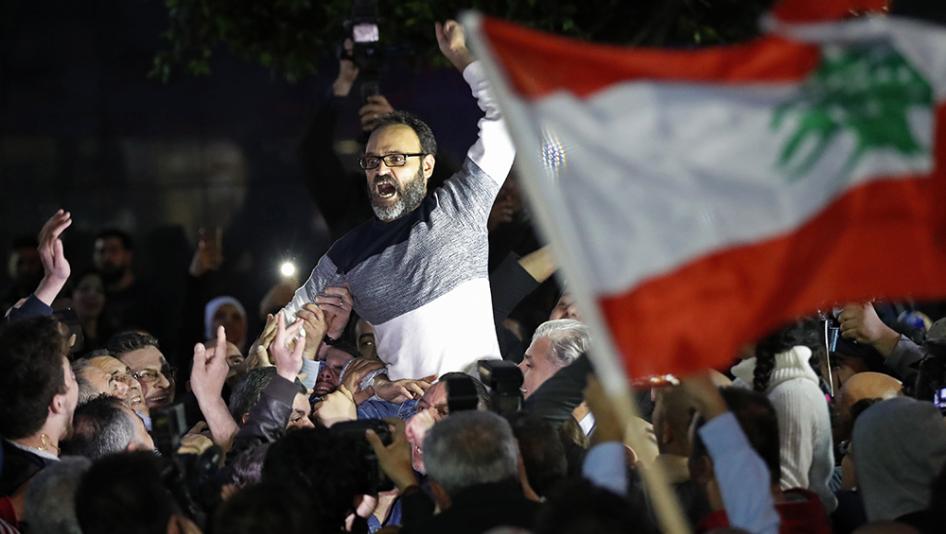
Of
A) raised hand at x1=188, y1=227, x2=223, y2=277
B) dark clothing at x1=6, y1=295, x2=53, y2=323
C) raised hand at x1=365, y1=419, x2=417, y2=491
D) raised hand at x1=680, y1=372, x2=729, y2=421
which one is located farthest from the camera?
raised hand at x1=188, y1=227, x2=223, y2=277

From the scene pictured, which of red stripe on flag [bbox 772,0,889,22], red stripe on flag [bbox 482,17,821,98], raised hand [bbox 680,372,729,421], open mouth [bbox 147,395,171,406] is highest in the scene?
red stripe on flag [bbox 772,0,889,22]

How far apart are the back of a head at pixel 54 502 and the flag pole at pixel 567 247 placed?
1.75 meters

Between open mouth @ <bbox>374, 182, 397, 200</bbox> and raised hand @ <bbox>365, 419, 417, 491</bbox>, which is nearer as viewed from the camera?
raised hand @ <bbox>365, 419, 417, 491</bbox>

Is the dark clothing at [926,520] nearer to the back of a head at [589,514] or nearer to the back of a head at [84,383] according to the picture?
the back of a head at [589,514]

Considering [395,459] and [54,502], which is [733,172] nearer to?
[395,459]

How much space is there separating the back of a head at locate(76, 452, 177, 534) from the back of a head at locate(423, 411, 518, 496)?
0.77 meters

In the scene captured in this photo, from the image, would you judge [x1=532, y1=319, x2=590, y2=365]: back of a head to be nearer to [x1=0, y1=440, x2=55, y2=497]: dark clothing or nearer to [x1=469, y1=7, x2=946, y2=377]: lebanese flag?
[x1=0, y1=440, x2=55, y2=497]: dark clothing

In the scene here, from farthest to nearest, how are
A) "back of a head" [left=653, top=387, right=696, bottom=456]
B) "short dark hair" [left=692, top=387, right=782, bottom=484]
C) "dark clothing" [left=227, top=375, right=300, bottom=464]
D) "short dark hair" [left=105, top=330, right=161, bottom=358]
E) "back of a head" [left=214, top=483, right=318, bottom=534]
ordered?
"short dark hair" [left=105, top=330, right=161, bottom=358] → "dark clothing" [left=227, top=375, right=300, bottom=464] → "back of a head" [left=653, top=387, right=696, bottom=456] → "short dark hair" [left=692, top=387, right=782, bottom=484] → "back of a head" [left=214, top=483, right=318, bottom=534]

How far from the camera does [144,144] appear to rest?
44.5 feet

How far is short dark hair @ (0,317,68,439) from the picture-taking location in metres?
5.69

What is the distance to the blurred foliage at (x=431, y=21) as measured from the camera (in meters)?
10.7

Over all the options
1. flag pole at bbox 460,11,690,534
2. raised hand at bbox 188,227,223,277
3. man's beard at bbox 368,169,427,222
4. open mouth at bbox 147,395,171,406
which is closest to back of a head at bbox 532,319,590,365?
man's beard at bbox 368,169,427,222

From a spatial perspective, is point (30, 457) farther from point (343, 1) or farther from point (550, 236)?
point (343, 1)

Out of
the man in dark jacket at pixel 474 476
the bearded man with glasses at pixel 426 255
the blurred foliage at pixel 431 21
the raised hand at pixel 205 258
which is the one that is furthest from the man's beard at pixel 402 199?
the raised hand at pixel 205 258
